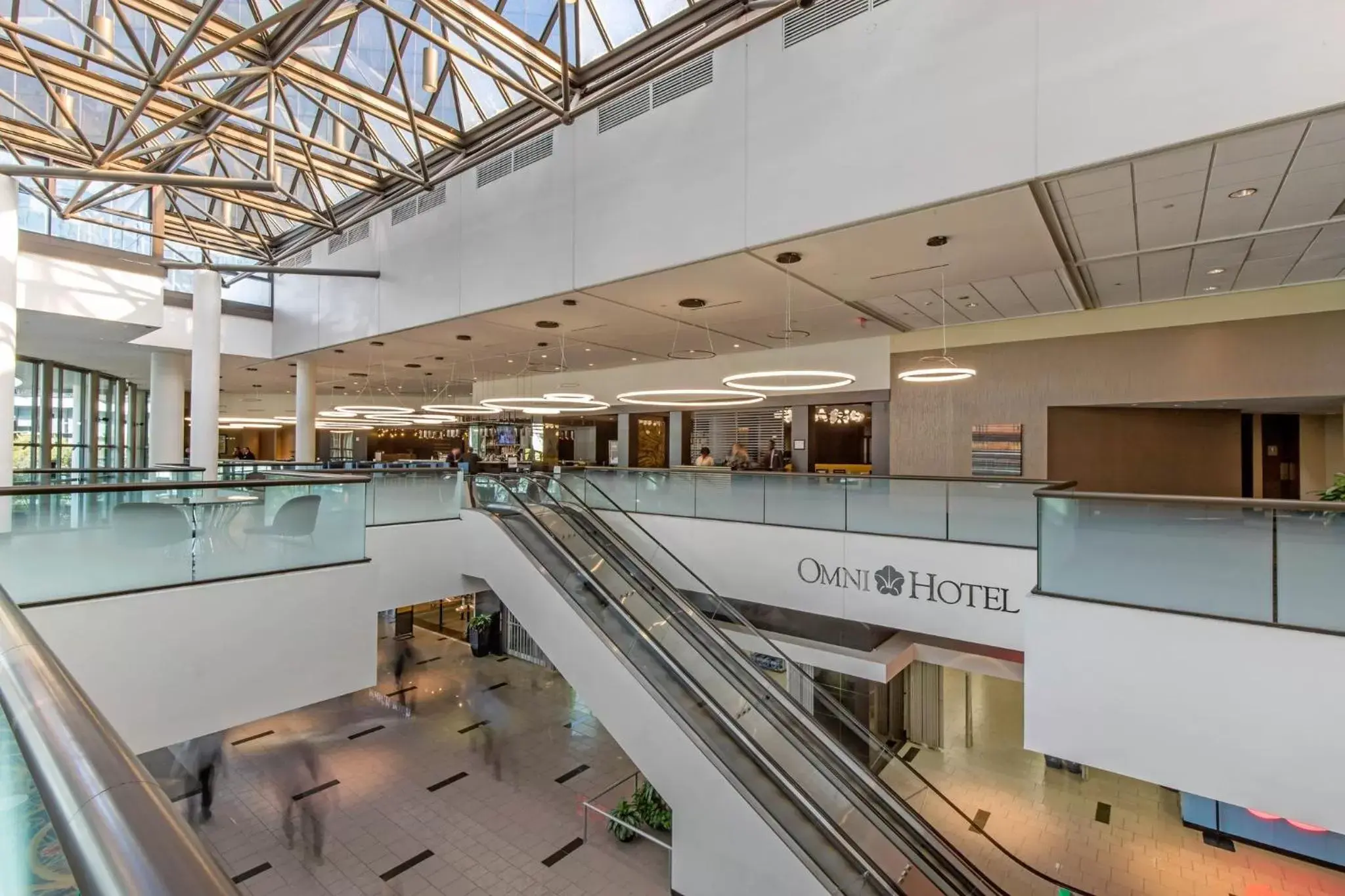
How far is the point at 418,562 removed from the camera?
9500 millimetres

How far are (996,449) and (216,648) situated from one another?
35.1ft

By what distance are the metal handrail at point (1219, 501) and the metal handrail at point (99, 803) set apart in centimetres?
600

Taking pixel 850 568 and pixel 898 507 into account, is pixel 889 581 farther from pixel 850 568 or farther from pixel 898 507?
pixel 898 507

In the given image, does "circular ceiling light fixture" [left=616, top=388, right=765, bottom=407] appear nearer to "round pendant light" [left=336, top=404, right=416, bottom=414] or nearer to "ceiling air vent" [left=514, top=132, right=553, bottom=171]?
"ceiling air vent" [left=514, top=132, right=553, bottom=171]

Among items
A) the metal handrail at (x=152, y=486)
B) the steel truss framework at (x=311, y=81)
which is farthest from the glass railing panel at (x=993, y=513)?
the metal handrail at (x=152, y=486)

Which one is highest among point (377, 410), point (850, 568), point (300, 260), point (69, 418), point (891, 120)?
point (300, 260)

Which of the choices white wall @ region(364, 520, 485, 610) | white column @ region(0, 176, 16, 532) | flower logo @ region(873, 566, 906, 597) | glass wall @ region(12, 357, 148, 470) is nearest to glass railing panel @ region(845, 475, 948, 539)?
flower logo @ region(873, 566, 906, 597)

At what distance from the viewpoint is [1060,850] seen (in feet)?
29.5

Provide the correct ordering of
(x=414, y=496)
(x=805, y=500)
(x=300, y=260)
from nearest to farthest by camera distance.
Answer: (x=805, y=500) → (x=414, y=496) → (x=300, y=260)

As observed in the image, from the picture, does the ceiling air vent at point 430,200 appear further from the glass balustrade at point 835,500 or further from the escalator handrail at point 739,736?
the escalator handrail at point 739,736

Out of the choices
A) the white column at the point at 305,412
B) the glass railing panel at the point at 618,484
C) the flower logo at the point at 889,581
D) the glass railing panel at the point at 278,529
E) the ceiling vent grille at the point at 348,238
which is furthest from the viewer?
the white column at the point at 305,412

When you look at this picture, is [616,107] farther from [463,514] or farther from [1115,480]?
[1115,480]

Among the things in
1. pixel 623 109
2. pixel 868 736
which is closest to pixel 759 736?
pixel 868 736

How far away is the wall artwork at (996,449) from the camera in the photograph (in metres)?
10.1
